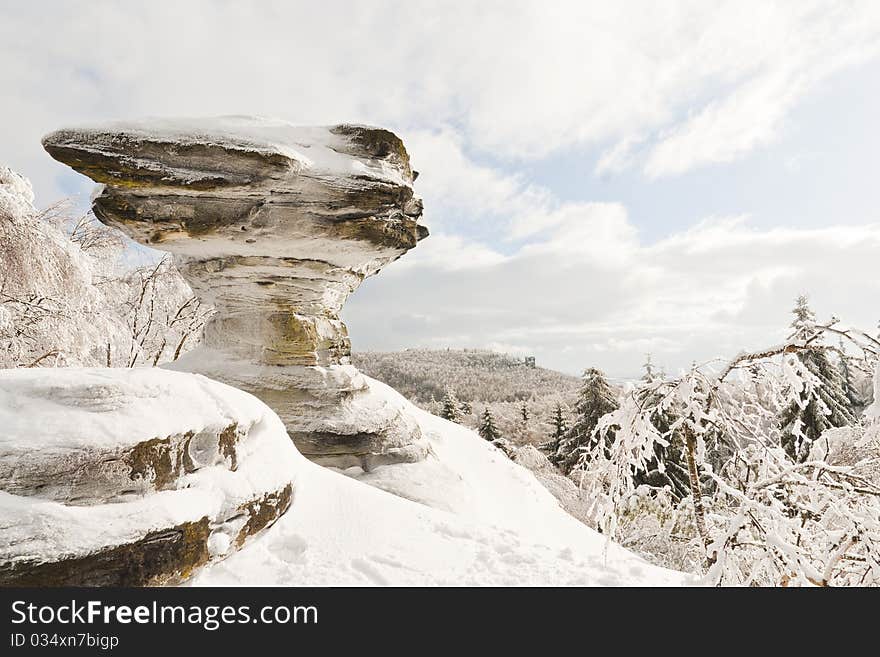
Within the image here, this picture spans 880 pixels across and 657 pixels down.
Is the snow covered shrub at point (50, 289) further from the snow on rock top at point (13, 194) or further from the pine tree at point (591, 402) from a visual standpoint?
the pine tree at point (591, 402)

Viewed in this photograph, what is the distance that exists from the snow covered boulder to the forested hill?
2177 inches

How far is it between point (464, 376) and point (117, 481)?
84775 millimetres

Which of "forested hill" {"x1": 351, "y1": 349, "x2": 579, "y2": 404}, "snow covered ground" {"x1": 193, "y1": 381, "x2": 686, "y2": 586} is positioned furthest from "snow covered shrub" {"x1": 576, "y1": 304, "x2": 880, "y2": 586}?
"forested hill" {"x1": 351, "y1": 349, "x2": 579, "y2": 404}

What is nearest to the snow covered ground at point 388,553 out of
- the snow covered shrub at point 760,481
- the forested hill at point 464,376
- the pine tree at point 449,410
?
the snow covered shrub at point 760,481

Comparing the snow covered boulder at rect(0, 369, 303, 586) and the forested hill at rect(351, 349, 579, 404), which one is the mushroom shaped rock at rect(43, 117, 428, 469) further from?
the forested hill at rect(351, 349, 579, 404)

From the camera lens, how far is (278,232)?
6.72 meters

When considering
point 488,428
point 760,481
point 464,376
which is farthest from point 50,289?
point 464,376

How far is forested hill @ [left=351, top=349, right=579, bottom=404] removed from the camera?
6975cm

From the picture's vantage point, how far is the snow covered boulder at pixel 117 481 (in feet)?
8.16

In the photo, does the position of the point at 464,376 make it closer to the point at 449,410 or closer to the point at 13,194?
the point at 449,410

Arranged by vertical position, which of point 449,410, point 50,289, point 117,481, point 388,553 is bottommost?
point 449,410

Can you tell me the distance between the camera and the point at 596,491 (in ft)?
10.4

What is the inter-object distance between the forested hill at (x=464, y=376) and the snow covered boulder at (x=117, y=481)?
5530cm

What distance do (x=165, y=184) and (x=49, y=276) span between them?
6342 mm
